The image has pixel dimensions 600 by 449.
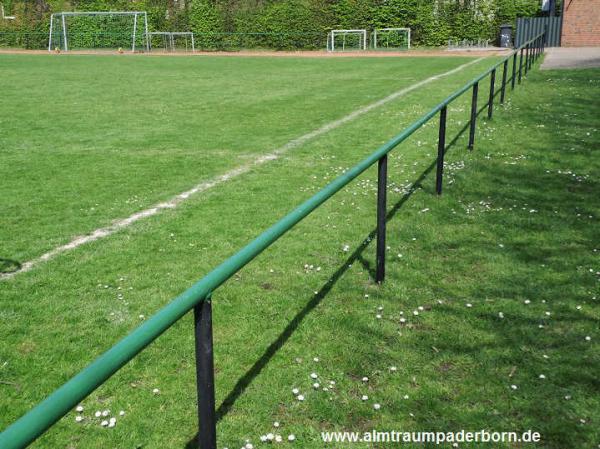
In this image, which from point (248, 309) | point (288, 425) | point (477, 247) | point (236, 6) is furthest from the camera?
point (236, 6)

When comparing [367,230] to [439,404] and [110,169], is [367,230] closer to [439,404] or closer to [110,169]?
[439,404]

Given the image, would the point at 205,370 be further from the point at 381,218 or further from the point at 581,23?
the point at 581,23

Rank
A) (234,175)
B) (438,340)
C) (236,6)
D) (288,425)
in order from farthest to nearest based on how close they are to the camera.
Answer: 1. (236,6)
2. (234,175)
3. (438,340)
4. (288,425)

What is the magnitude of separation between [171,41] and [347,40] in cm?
1278

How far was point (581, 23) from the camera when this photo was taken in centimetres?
3784

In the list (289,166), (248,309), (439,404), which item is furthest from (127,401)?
(289,166)

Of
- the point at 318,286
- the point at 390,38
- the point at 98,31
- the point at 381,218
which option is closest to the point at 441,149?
the point at 381,218

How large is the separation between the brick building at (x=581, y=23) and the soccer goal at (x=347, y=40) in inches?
482

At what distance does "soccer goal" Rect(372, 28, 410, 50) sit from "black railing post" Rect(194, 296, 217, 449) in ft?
137

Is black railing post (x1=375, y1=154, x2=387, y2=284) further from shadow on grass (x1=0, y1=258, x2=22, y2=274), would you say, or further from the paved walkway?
the paved walkway

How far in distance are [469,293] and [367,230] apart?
177cm

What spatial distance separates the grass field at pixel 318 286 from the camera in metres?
3.68

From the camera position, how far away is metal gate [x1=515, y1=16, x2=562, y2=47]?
38.5m

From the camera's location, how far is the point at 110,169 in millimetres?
9531
